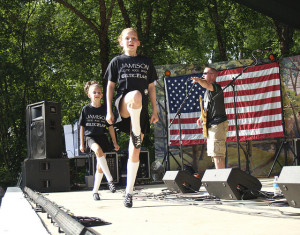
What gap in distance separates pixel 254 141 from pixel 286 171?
687 cm

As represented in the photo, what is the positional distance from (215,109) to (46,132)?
3.85 metres

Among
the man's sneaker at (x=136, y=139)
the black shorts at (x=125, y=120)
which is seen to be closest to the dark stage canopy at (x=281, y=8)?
the black shorts at (x=125, y=120)

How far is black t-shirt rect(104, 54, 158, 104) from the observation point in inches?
155

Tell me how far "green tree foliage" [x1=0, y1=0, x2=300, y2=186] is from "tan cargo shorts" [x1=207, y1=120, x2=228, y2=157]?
7159 millimetres

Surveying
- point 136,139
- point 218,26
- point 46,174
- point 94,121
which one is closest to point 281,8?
point 136,139

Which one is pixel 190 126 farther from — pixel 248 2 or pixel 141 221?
pixel 141 221

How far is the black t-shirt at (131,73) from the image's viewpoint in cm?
395

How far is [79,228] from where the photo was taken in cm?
203

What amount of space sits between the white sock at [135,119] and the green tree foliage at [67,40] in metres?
8.17

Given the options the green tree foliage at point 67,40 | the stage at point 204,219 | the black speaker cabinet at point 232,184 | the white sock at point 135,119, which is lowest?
the stage at point 204,219

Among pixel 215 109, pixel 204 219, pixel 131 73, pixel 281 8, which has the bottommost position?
pixel 204 219

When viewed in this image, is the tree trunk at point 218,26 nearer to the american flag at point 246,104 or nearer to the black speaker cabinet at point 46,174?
the american flag at point 246,104

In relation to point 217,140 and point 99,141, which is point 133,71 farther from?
point 99,141

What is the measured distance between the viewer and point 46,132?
7895 mm
